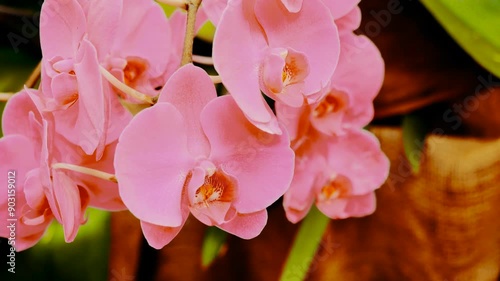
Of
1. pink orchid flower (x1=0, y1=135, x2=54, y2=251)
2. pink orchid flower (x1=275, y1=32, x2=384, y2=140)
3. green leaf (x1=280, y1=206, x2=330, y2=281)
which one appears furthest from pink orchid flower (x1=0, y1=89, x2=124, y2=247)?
green leaf (x1=280, y1=206, x2=330, y2=281)

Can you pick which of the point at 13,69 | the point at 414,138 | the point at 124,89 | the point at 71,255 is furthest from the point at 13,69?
the point at 414,138

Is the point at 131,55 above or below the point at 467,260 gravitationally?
above

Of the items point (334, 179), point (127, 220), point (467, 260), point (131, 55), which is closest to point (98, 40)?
point (131, 55)

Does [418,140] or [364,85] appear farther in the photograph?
[418,140]

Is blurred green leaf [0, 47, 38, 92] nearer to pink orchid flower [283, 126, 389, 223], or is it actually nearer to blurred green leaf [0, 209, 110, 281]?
blurred green leaf [0, 209, 110, 281]

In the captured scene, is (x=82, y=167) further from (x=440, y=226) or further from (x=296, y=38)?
(x=440, y=226)

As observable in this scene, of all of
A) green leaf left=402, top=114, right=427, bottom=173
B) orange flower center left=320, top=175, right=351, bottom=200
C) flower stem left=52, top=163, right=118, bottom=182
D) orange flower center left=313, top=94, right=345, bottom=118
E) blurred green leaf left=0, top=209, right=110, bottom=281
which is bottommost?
blurred green leaf left=0, top=209, right=110, bottom=281

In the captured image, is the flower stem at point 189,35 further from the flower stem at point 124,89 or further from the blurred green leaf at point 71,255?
the blurred green leaf at point 71,255
